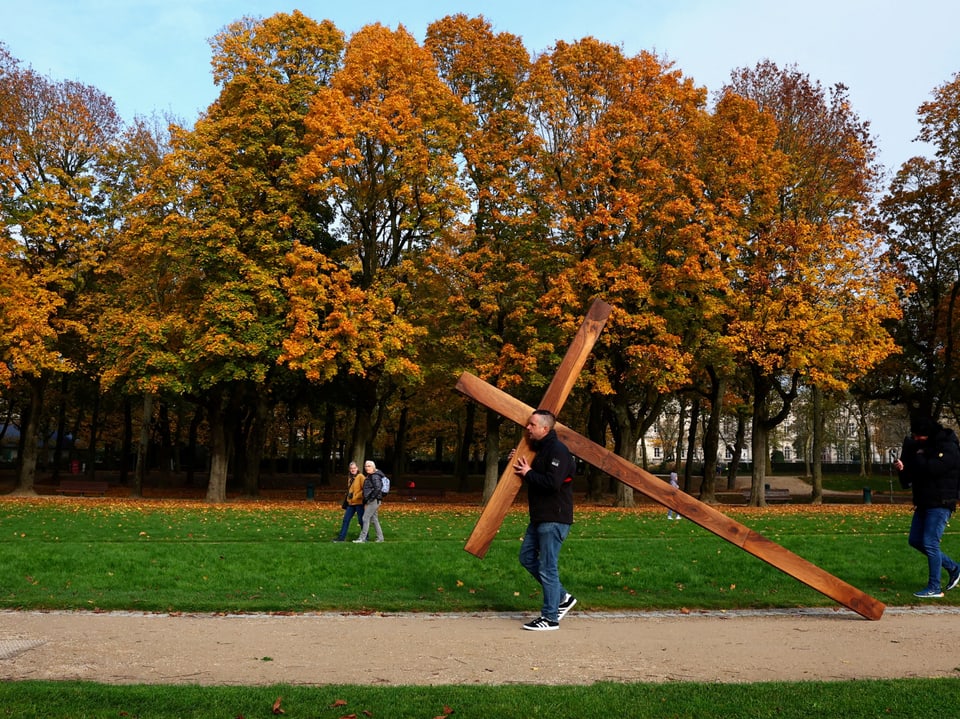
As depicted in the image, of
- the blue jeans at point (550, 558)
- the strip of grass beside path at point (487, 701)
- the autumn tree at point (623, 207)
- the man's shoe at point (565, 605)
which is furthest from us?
the autumn tree at point (623, 207)

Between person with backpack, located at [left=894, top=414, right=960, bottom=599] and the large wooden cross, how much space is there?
206 cm

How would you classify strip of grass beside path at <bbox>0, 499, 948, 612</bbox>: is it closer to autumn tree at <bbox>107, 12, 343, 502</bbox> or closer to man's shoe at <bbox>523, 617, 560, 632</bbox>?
man's shoe at <bbox>523, 617, 560, 632</bbox>

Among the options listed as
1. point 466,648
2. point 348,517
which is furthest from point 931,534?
point 348,517

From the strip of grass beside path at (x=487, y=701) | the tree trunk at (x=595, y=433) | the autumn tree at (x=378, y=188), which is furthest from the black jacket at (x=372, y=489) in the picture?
the tree trunk at (x=595, y=433)

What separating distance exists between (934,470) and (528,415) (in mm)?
4990

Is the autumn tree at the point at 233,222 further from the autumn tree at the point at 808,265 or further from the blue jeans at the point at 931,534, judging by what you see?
the blue jeans at the point at 931,534

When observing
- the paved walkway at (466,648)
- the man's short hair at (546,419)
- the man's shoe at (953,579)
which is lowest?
the paved walkway at (466,648)

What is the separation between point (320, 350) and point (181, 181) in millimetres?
8088

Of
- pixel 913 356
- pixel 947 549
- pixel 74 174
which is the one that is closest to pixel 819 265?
pixel 913 356

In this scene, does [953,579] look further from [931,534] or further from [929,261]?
[929,261]

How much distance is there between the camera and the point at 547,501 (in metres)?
8.09

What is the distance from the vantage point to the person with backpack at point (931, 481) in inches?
390

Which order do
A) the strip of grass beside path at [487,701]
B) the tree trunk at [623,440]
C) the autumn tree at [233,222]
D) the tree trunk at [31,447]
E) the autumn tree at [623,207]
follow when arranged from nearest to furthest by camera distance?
the strip of grass beside path at [487,701]
the autumn tree at [623,207]
the autumn tree at [233,222]
the tree trunk at [623,440]
the tree trunk at [31,447]

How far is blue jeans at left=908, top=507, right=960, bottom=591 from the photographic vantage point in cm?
990
